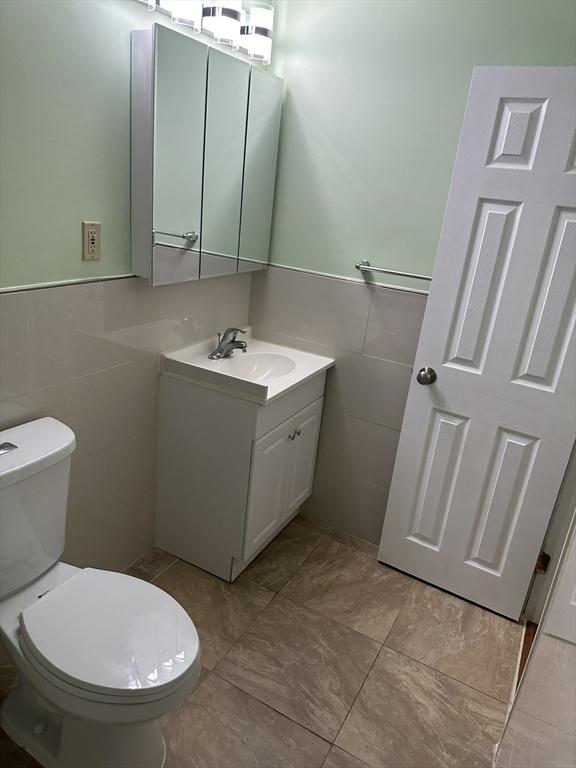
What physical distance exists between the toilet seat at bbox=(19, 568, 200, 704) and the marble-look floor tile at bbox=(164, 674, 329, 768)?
1.39ft

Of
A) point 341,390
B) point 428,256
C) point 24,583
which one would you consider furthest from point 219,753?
point 428,256

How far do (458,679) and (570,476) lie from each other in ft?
2.66

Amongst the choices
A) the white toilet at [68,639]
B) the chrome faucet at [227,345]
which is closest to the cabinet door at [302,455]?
the chrome faucet at [227,345]

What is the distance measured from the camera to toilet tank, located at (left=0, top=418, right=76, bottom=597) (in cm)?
139

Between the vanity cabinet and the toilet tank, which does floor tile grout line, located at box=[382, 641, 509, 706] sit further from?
the toilet tank

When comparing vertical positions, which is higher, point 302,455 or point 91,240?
point 91,240

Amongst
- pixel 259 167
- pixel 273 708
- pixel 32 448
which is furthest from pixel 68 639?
pixel 259 167

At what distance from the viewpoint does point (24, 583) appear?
1.48 metres

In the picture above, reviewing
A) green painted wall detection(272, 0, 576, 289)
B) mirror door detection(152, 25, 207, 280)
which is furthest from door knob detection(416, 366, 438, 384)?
mirror door detection(152, 25, 207, 280)

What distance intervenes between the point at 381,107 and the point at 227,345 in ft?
3.52

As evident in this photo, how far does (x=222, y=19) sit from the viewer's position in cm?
179

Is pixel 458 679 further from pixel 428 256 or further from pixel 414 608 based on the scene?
pixel 428 256

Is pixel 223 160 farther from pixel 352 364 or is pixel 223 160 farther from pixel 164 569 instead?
pixel 164 569

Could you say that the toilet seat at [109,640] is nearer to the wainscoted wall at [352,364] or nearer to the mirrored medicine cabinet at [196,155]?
the mirrored medicine cabinet at [196,155]
